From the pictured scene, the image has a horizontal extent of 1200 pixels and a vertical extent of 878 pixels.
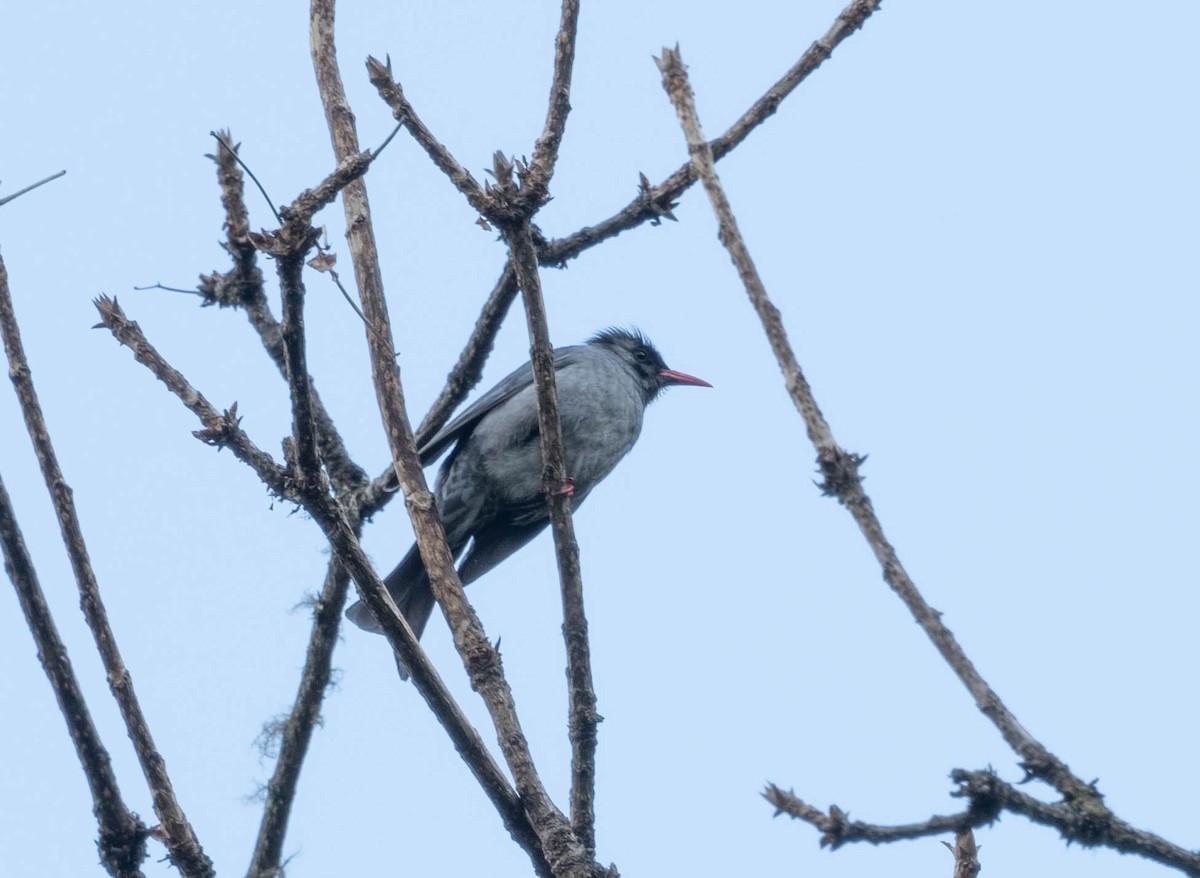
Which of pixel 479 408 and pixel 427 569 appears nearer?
pixel 427 569

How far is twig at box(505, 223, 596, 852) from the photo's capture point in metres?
4.14

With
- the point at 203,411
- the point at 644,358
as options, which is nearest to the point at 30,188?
the point at 203,411

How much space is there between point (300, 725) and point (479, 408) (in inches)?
87.0

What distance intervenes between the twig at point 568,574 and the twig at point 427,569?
194 millimetres

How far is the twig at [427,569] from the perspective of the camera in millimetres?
3842

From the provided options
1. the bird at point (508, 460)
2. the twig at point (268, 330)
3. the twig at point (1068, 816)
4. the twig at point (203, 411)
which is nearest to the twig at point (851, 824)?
the twig at point (1068, 816)

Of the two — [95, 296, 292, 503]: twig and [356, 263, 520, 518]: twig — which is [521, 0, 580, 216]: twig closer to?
[95, 296, 292, 503]: twig

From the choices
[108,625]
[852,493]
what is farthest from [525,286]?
[852,493]

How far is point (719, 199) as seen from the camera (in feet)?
8.90

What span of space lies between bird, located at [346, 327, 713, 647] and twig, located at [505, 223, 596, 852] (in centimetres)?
227

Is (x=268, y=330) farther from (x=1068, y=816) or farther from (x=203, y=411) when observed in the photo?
(x=1068, y=816)

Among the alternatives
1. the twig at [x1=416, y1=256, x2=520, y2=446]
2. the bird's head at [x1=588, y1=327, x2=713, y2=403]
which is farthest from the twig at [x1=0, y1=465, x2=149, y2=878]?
the bird's head at [x1=588, y1=327, x2=713, y2=403]

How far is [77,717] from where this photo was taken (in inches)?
143

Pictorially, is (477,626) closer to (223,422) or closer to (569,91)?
(223,422)
